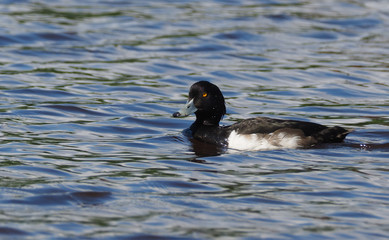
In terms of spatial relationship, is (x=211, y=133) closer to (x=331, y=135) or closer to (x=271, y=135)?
(x=271, y=135)

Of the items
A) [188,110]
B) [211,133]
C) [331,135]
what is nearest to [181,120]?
[188,110]

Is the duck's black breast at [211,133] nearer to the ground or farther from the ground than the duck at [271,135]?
nearer to the ground

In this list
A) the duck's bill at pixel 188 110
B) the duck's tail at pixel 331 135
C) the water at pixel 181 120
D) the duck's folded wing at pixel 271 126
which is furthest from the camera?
the duck's bill at pixel 188 110

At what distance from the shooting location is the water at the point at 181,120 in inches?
269

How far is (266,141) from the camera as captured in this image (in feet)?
31.9

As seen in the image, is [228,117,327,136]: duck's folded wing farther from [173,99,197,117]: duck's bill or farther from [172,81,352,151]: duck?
[173,99,197,117]: duck's bill

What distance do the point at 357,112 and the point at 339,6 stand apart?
9.22 m

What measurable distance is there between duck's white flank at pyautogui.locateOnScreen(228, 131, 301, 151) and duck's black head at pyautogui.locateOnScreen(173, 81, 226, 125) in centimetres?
96

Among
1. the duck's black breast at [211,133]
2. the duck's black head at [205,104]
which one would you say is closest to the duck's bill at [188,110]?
the duck's black head at [205,104]

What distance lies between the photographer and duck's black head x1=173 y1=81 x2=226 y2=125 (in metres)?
10.6

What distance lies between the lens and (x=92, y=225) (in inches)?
257

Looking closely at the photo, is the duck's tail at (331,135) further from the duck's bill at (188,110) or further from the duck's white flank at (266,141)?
the duck's bill at (188,110)

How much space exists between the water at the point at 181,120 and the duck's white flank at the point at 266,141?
23 centimetres

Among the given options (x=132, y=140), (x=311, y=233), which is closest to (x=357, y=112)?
(x=132, y=140)
